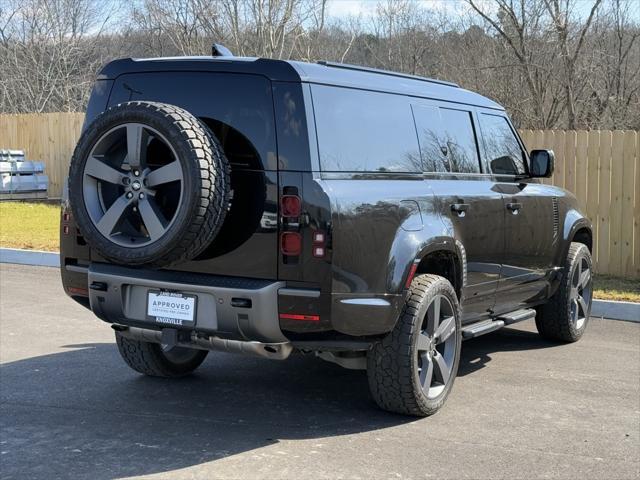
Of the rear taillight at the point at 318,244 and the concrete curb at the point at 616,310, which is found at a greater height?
the rear taillight at the point at 318,244

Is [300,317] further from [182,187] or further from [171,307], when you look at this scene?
[182,187]

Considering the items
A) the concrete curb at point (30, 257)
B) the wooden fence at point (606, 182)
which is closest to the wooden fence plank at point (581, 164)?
the wooden fence at point (606, 182)

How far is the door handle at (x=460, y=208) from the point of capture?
5820 millimetres

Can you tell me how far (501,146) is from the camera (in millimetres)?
6992

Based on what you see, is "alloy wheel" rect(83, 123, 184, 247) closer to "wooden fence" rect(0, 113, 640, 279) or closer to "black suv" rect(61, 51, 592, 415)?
"black suv" rect(61, 51, 592, 415)

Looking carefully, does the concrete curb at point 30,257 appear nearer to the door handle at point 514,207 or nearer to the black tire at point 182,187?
the door handle at point 514,207

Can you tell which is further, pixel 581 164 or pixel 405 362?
pixel 581 164

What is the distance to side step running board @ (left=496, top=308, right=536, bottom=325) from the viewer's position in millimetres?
6746

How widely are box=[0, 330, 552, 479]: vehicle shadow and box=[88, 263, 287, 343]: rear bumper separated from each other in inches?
24.6

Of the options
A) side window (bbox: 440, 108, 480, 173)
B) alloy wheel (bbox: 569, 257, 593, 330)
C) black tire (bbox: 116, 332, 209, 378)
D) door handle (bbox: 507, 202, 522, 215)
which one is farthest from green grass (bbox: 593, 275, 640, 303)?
black tire (bbox: 116, 332, 209, 378)

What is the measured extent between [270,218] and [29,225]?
479 inches

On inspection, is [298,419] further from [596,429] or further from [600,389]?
[600,389]

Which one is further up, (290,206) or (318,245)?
(290,206)

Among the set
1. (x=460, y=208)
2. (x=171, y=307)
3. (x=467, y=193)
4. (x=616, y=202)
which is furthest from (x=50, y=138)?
(x=171, y=307)
